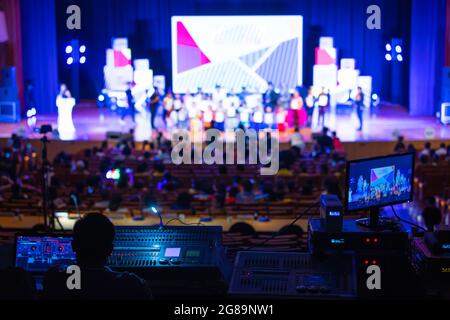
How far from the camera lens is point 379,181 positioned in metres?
4.63

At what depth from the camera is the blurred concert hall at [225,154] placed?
384 centimetres

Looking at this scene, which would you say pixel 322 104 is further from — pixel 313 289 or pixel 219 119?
pixel 313 289

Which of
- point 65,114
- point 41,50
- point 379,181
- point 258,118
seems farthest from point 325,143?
point 379,181

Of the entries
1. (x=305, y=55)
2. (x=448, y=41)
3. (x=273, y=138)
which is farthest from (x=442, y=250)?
(x=305, y=55)

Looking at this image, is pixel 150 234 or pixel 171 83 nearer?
pixel 150 234

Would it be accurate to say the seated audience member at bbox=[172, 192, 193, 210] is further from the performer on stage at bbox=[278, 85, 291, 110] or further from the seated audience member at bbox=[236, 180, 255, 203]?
the performer on stage at bbox=[278, 85, 291, 110]

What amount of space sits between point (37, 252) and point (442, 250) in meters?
2.20

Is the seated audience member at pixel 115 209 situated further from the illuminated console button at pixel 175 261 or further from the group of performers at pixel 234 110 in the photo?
the group of performers at pixel 234 110

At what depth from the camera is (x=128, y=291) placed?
126 inches

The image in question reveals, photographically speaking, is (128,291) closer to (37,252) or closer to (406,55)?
(37,252)

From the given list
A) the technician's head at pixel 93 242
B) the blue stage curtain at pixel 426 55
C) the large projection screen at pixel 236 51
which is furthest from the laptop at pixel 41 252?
the blue stage curtain at pixel 426 55

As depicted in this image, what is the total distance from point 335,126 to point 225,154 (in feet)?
15.1

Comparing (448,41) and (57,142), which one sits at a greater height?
(448,41)
